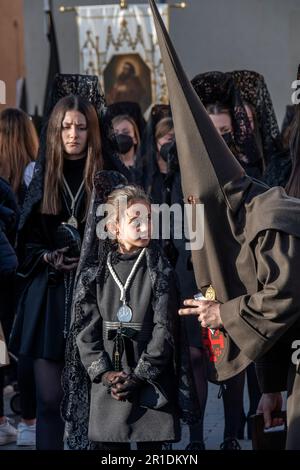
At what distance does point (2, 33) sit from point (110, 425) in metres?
11.1

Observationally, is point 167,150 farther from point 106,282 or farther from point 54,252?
point 106,282

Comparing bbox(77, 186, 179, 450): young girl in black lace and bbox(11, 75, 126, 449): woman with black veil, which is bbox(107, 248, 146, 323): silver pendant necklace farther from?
bbox(11, 75, 126, 449): woman with black veil

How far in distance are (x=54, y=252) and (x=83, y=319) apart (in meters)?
0.64

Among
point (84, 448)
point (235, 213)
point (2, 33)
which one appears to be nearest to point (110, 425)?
point (84, 448)

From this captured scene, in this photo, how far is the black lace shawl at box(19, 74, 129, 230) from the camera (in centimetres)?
588

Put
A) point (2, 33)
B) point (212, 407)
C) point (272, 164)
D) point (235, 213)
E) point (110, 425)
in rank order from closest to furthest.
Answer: point (235, 213) < point (110, 425) < point (272, 164) < point (212, 407) < point (2, 33)

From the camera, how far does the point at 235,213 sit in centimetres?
360

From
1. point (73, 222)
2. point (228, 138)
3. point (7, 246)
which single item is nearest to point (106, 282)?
point (73, 222)

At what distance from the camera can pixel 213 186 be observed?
3580 mm

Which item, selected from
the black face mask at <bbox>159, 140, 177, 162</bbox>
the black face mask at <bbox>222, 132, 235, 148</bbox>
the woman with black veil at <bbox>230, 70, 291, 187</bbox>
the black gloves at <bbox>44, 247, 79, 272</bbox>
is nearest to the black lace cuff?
the black gloves at <bbox>44, 247, 79, 272</bbox>

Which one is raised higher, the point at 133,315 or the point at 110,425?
the point at 133,315

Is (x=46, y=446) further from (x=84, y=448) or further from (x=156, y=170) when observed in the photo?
(x=156, y=170)

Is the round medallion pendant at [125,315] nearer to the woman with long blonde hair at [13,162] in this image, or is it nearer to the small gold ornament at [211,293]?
the small gold ornament at [211,293]

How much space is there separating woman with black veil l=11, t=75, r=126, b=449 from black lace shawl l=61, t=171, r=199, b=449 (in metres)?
0.33
